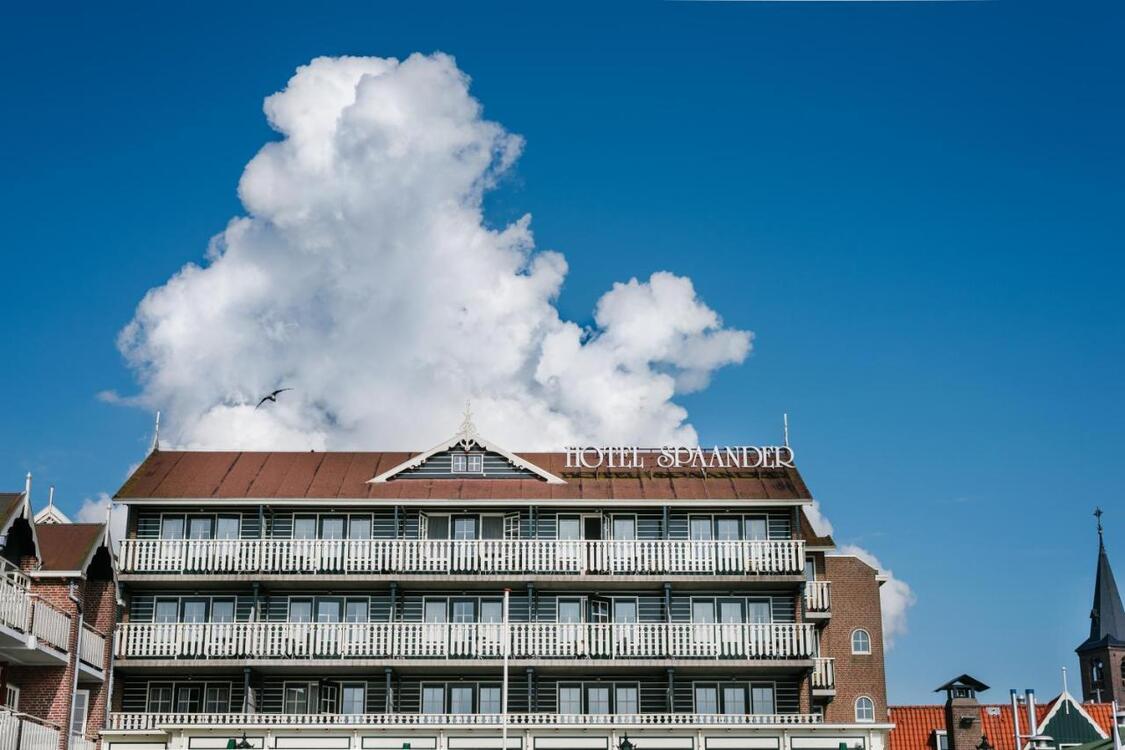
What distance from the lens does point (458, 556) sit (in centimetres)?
5059

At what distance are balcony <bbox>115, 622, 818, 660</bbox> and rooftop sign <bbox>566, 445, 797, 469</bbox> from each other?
6.45 meters

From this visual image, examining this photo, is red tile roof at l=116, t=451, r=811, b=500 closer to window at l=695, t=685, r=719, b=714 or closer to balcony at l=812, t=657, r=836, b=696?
balcony at l=812, t=657, r=836, b=696

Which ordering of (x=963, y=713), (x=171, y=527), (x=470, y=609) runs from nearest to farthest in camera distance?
(x=470, y=609)
(x=171, y=527)
(x=963, y=713)

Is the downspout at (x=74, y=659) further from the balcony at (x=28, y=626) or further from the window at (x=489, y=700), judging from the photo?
the window at (x=489, y=700)

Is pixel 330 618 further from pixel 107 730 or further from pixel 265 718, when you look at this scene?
pixel 107 730

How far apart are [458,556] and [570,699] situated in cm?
606

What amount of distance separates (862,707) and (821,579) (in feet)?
16.4

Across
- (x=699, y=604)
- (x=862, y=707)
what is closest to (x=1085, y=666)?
(x=862, y=707)

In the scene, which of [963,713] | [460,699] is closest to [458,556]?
[460,699]

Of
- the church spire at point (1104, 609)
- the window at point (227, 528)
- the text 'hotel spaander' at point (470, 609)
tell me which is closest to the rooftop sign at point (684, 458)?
the text 'hotel spaander' at point (470, 609)

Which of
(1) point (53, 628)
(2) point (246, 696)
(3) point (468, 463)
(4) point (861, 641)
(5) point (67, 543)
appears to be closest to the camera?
(1) point (53, 628)

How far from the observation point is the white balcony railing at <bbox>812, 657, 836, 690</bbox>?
5181 cm

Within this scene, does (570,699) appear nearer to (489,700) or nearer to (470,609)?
(489,700)

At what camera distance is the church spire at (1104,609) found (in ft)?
413
